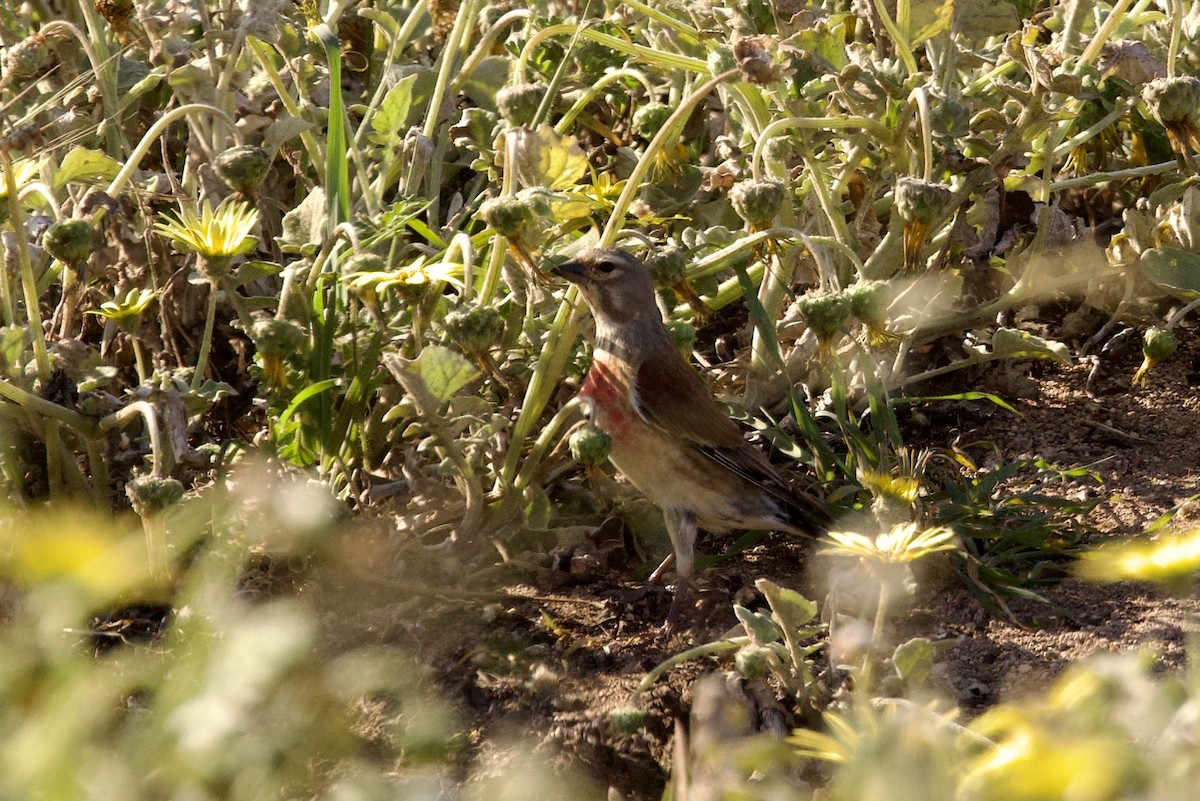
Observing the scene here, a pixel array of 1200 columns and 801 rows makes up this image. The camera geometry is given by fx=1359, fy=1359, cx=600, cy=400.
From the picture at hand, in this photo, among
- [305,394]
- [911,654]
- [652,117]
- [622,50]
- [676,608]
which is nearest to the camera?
[911,654]

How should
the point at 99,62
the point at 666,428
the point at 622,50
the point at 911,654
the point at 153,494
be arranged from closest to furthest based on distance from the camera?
1. the point at 911,654
2. the point at 153,494
3. the point at 622,50
4. the point at 666,428
5. the point at 99,62

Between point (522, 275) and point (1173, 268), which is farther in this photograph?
point (1173, 268)

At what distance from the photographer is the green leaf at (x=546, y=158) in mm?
3428

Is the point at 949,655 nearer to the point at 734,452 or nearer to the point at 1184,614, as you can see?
the point at 1184,614

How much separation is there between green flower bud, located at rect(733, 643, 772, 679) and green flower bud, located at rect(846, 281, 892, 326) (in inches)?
34.3

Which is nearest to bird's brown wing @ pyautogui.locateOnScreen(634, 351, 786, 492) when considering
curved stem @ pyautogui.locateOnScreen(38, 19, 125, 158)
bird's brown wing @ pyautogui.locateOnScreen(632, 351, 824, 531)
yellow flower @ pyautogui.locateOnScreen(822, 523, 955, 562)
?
bird's brown wing @ pyautogui.locateOnScreen(632, 351, 824, 531)

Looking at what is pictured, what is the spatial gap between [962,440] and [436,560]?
1.62 m

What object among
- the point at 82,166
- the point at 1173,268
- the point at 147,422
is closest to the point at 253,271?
the point at 82,166

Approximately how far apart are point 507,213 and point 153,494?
0.99 meters

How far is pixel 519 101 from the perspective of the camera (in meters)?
3.54

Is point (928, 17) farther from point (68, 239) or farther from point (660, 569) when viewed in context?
point (68, 239)

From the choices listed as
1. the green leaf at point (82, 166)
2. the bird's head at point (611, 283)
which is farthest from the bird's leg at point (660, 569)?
the green leaf at point (82, 166)

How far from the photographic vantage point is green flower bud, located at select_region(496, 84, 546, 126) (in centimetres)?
354

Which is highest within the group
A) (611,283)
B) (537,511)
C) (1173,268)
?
(611,283)
